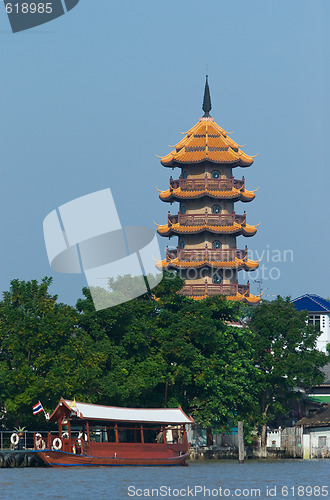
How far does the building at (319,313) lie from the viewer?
9381 centimetres

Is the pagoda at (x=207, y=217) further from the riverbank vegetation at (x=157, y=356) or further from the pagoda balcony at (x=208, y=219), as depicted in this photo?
the riverbank vegetation at (x=157, y=356)

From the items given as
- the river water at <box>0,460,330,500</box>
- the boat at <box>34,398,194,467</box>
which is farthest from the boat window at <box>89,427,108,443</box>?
the river water at <box>0,460,330,500</box>

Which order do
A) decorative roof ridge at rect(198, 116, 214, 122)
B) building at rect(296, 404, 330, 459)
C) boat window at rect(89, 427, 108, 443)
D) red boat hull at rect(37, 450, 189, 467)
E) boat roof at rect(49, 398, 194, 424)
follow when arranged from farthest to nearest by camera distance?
1. decorative roof ridge at rect(198, 116, 214, 122)
2. building at rect(296, 404, 330, 459)
3. boat window at rect(89, 427, 108, 443)
4. red boat hull at rect(37, 450, 189, 467)
5. boat roof at rect(49, 398, 194, 424)

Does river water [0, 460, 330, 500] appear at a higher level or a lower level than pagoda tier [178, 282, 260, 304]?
lower

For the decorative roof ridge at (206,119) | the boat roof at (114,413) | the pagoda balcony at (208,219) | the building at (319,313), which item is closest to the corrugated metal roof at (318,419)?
the boat roof at (114,413)

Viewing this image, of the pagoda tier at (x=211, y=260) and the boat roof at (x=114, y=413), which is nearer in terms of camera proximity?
the boat roof at (x=114, y=413)

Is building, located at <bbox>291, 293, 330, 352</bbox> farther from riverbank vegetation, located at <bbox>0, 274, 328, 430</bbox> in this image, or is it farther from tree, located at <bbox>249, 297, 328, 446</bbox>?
tree, located at <bbox>249, 297, 328, 446</bbox>

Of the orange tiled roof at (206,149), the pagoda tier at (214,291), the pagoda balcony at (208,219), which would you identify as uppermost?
the orange tiled roof at (206,149)

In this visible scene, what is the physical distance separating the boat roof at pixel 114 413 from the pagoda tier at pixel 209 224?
33.4m

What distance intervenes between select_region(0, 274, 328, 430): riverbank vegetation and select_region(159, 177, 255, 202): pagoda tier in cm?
1926

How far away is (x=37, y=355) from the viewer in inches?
2325

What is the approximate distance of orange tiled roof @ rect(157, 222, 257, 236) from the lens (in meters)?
92.2

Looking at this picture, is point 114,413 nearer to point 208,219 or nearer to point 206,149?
point 208,219

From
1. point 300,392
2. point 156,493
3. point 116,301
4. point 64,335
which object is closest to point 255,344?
point 300,392
